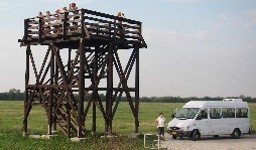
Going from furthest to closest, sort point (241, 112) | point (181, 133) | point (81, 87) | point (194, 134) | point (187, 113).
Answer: point (241, 112), point (187, 113), point (194, 134), point (181, 133), point (81, 87)

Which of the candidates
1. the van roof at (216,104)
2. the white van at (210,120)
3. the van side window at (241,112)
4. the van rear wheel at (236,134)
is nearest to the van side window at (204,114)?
the white van at (210,120)

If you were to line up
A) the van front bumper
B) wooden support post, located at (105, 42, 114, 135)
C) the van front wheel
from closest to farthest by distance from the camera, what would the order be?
wooden support post, located at (105, 42, 114, 135), the van front bumper, the van front wheel

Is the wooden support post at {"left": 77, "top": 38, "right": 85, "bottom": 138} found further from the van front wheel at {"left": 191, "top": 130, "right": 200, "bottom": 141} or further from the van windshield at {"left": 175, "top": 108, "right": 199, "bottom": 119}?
the van windshield at {"left": 175, "top": 108, "right": 199, "bottom": 119}

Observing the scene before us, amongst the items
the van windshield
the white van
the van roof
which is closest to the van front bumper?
the white van

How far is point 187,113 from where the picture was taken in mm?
28859

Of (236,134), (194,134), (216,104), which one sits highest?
(216,104)

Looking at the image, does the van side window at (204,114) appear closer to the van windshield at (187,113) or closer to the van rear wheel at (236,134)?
the van windshield at (187,113)

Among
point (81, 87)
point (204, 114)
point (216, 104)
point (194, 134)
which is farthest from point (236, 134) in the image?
point (81, 87)

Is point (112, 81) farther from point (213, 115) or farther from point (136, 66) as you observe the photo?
point (213, 115)

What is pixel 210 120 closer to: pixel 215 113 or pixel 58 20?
pixel 215 113

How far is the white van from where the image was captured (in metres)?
27.8

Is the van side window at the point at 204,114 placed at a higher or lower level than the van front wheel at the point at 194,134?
higher

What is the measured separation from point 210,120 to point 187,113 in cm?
147

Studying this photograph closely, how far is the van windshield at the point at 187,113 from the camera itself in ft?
93.2
